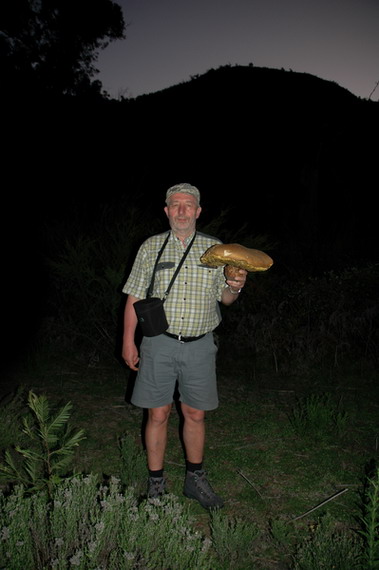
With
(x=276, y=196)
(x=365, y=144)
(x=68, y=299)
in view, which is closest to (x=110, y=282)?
(x=68, y=299)

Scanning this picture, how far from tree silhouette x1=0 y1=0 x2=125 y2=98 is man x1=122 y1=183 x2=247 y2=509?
13838 mm

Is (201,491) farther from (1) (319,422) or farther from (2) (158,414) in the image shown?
(1) (319,422)

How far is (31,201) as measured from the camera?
11711mm

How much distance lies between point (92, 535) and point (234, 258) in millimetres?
1600

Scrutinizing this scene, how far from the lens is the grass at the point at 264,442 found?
2838 mm

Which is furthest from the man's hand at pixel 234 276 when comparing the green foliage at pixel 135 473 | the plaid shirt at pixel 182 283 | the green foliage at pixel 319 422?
the green foliage at pixel 319 422

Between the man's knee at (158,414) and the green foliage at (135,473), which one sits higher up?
the man's knee at (158,414)

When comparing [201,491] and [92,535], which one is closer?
[92,535]

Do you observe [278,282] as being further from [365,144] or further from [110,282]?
[365,144]

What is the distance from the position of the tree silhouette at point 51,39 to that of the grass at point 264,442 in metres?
12.6

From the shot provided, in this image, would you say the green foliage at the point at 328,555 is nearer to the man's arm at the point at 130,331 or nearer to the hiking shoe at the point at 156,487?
the hiking shoe at the point at 156,487

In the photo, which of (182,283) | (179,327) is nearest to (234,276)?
(182,283)

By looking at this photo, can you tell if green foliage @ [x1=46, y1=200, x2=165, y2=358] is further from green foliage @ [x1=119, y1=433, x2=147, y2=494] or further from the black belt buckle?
the black belt buckle

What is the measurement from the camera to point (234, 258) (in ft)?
8.00
